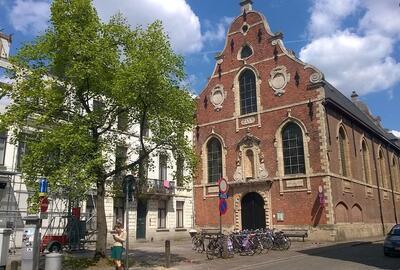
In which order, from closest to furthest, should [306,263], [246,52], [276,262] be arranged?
[306,263] → [276,262] → [246,52]

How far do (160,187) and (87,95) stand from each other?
15397 mm

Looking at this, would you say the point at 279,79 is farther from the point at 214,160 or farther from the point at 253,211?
the point at 253,211

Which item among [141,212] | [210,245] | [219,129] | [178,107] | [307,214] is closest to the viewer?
[178,107]

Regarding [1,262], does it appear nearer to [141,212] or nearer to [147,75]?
[147,75]

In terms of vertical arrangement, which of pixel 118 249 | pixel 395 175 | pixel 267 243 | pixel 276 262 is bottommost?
pixel 276 262

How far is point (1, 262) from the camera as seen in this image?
469 inches

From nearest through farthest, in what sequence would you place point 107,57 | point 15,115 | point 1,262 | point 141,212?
point 1,262, point 15,115, point 107,57, point 141,212

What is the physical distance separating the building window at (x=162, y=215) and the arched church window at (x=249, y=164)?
694 cm

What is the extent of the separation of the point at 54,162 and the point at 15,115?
2.17m

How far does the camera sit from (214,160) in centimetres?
3391

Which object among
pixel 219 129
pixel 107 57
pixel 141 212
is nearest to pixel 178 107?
pixel 107 57

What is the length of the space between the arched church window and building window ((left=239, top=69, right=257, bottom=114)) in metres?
3.48

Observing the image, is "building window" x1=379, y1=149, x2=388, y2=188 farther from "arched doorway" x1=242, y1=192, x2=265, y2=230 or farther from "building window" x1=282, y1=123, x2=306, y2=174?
"arched doorway" x1=242, y1=192, x2=265, y2=230

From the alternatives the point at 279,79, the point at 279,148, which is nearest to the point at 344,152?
the point at 279,148
